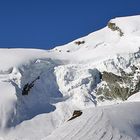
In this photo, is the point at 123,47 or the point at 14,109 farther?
the point at 123,47

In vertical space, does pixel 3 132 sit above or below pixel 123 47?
below

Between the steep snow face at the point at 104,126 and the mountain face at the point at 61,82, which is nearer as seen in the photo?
the steep snow face at the point at 104,126

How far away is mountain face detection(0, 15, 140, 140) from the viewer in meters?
32.3

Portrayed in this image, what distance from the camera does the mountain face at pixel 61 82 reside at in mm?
32344

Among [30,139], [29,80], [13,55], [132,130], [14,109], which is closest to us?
[132,130]

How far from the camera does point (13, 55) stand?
38.9 m

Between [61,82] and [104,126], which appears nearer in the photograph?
[104,126]

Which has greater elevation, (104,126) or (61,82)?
(61,82)

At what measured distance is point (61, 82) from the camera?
37.4m

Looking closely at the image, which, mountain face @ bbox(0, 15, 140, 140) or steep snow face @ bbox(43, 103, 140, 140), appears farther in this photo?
mountain face @ bbox(0, 15, 140, 140)

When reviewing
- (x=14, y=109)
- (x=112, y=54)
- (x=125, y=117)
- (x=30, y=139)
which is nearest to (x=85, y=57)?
(x=112, y=54)

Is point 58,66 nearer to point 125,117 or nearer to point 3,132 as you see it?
point 3,132

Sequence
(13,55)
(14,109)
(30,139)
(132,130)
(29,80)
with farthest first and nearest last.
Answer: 1. (13,55)
2. (29,80)
3. (14,109)
4. (30,139)
5. (132,130)

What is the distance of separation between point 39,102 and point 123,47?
8.40 m
